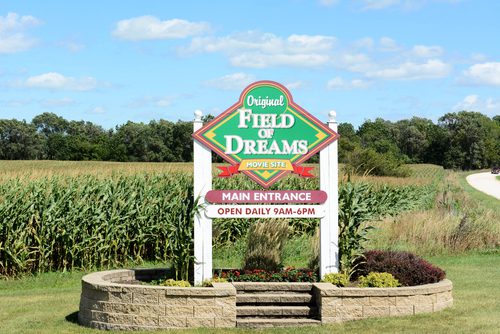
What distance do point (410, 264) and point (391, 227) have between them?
32.7ft

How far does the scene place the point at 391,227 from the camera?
2156 cm

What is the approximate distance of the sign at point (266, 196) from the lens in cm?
1177

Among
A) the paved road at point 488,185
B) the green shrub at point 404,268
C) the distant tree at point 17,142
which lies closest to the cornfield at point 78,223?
the green shrub at point 404,268

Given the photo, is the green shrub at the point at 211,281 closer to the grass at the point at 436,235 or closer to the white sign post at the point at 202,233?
the white sign post at the point at 202,233

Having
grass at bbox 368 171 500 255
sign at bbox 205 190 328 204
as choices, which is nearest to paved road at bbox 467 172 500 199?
grass at bbox 368 171 500 255

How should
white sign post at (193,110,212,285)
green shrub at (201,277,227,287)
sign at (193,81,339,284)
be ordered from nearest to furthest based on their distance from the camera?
green shrub at (201,277,227,287) < white sign post at (193,110,212,285) < sign at (193,81,339,284)

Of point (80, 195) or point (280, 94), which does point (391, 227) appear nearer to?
point (80, 195)

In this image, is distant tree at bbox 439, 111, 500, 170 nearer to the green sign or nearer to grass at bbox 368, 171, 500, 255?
grass at bbox 368, 171, 500, 255

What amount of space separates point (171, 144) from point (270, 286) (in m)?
58.9

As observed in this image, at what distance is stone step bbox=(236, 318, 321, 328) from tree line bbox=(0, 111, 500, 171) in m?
13.3

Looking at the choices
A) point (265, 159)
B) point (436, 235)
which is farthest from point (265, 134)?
point (436, 235)

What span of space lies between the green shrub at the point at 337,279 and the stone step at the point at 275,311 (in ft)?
2.95

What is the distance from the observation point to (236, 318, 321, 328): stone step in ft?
33.9

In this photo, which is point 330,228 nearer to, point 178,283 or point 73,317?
point 178,283
